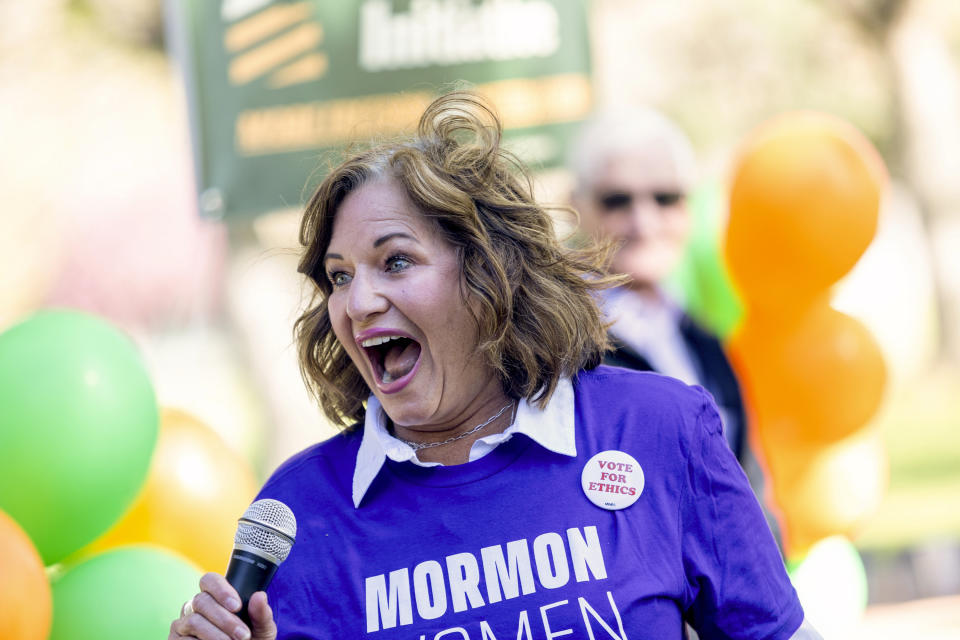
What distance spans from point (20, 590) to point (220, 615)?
100cm

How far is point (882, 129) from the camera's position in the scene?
28.5 ft

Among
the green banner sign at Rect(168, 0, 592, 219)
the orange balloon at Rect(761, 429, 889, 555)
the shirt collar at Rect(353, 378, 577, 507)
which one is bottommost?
the orange balloon at Rect(761, 429, 889, 555)

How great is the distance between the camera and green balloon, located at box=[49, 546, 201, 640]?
8.07 ft

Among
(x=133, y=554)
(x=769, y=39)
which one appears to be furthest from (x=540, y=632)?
(x=769, y=39)

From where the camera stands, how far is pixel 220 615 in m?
1.45

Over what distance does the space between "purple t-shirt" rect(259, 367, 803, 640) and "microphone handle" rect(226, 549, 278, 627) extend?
0.52 feet

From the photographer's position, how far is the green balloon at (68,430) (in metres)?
2.49

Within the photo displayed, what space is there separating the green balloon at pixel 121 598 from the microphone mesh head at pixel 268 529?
1.00 m

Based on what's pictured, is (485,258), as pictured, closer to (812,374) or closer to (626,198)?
(626,198)

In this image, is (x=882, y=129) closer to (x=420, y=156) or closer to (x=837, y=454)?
(x=837, y=454)

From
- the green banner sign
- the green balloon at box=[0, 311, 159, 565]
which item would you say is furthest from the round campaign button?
the green banner sign

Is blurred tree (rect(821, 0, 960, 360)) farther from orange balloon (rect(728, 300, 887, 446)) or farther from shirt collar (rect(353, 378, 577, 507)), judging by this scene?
shirt collar (rect(353, 378, 577, 507))

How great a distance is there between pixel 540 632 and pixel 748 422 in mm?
1554

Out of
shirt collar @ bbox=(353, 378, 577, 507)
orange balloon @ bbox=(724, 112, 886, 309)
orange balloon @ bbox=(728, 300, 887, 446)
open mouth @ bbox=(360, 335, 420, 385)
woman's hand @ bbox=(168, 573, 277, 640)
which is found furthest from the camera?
orange balloon @ bbox=(728, 300, 887, 446)
